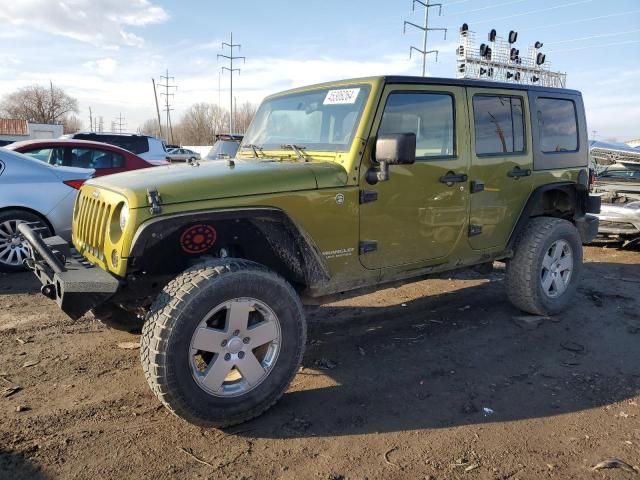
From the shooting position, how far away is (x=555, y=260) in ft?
16.4

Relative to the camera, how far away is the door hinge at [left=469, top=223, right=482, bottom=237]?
425 centimetres

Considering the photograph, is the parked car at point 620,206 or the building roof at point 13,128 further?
the building roof at point 13,128

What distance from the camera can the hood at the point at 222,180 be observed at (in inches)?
113

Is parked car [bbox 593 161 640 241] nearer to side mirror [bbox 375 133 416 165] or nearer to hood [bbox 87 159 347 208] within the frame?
side mirror [bbox 375 133 416 165]

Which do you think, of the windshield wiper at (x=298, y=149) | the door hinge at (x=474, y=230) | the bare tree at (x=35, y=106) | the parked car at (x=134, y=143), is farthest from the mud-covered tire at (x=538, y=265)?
the bare tree at (x=35, y=106)

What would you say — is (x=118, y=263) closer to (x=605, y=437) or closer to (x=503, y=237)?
(x=605, y=437)

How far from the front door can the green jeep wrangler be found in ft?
0.04

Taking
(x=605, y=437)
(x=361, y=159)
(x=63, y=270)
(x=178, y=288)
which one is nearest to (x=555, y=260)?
(x=605, y=437)

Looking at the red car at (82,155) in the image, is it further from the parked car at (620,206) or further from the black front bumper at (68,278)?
the parked car at (620,206)

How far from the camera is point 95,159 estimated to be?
7.98 metres

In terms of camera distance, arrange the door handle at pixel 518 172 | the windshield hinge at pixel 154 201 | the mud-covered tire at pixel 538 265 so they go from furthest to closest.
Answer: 1. the mud-covered tire at pixel 538 265
2. the door handle at pixel 518 172
3. the windshield hinge at pixel 154 201

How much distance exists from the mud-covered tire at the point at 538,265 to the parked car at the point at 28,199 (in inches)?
194

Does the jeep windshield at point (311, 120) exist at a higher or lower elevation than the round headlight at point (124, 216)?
higher

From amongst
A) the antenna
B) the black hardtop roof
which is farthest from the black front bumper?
the antenna
